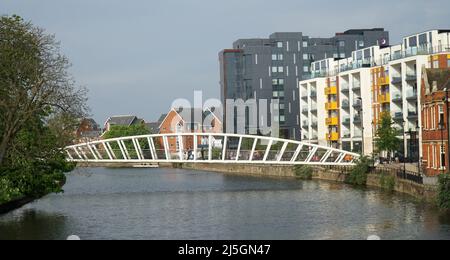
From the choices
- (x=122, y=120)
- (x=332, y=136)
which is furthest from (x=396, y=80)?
(x=122, y=120)

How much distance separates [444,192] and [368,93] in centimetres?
4807

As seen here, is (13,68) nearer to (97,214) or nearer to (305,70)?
(97,214)

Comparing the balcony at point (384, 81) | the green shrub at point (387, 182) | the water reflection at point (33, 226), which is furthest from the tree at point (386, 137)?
the water reflection at point (33, 226)

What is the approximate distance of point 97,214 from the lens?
143 ft

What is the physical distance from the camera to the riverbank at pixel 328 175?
43.5m

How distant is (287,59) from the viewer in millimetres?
127062

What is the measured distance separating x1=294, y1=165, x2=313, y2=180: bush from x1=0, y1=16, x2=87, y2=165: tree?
1774 inches

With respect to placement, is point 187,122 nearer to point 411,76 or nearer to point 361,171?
point 411,76

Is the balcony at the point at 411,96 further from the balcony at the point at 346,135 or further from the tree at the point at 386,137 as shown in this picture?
the balcony at the point at 346,135

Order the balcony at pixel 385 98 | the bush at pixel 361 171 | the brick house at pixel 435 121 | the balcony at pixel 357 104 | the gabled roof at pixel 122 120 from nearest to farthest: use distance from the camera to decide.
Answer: the brick house at pixel 435 121, the bush at pixel 361 171, the balcony at pixel 385 98, the balcony at pixel 357 104, the gabled roof at pixel 122 120

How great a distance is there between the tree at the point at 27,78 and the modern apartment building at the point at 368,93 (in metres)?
37.1

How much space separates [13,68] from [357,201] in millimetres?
24056

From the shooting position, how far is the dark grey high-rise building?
4926 inches
